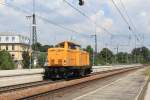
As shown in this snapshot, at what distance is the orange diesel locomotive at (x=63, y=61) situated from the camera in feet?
129

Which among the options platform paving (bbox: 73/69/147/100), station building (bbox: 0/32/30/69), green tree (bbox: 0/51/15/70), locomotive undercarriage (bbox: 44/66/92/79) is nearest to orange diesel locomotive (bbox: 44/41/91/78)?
locomotive undercarriage (bbox: 44/66/92/79)

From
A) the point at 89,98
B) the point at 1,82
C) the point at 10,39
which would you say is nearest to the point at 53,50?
the point at 1,82

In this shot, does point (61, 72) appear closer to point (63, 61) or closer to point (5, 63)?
point (63, 61)

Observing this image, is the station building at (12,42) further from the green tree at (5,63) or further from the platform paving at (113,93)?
the platform paving at (113,93)

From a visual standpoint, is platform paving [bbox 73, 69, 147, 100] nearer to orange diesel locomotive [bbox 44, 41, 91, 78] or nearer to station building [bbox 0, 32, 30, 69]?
orange diesel locomotive [bbox 44, 41, 91, 78]

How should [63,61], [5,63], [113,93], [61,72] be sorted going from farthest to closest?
1. [5,63]
2. [63,61]
3. [61,72]
4. [113,93]

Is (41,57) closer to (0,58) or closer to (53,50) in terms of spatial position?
(0,58)

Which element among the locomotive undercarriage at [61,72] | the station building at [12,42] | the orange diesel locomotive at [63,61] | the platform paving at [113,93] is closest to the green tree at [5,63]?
the locomotive undercarriage at [61,72]

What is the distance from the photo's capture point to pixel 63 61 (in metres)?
39.8

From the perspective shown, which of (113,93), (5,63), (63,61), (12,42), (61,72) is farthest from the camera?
(12,42)

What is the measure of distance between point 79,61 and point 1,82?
33.9 feet

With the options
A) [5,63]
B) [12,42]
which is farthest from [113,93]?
[12,42]

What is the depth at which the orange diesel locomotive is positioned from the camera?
39250mm

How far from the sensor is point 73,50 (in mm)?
41531
